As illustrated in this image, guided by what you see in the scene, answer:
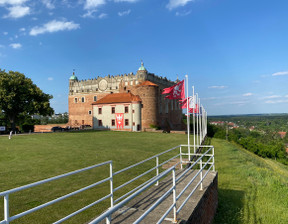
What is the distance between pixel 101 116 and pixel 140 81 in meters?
11.3

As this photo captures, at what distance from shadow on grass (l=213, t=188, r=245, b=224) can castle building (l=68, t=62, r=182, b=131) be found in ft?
104

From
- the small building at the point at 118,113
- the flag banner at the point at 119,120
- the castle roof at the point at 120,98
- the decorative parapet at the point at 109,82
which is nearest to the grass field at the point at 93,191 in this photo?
the small building at the point at 118,113

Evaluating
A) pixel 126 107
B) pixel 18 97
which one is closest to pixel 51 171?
pixel 18 97

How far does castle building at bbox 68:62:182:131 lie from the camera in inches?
1609

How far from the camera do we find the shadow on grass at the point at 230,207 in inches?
272

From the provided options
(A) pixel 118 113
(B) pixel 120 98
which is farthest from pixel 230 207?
(B) pixel 120 98

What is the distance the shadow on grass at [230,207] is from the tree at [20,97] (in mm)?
32631

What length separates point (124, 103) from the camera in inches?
1646

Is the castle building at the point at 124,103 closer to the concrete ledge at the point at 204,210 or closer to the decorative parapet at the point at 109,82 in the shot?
the decorative parapet at the point at 109,82

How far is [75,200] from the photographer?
6688mm

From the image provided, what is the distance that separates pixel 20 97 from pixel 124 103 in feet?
59.6

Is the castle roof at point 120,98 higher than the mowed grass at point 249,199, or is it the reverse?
the castle roof at point 120,98

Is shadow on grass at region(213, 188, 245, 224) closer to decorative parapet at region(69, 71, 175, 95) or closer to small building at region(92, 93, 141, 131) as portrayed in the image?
small building at region(92, 93, 141, 131)

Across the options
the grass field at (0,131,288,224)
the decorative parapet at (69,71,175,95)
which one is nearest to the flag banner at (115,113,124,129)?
the decorative parapet at (69,71,175,95)
